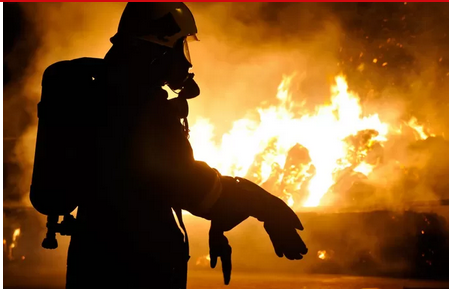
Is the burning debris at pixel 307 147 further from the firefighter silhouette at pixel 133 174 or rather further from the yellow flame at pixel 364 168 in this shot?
the firefighter silhouette at pixel 133 174

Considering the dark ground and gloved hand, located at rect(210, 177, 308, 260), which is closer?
gloved hand, located at rect(210, 177, 308, 260)

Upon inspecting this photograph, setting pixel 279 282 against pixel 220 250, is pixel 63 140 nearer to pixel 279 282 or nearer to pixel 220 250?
pixel 220 250

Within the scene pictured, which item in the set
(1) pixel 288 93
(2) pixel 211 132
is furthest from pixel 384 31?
(2) pixel 211 132

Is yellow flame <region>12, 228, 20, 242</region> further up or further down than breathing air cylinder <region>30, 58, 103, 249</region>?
further up

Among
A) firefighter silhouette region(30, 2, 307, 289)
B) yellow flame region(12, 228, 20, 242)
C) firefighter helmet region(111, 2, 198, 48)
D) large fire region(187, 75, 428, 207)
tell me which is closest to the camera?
firefighter silhouette region(30, 2, 307, 289)

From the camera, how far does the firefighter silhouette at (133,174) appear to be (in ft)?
5.21

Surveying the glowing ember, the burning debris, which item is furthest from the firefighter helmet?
the burning debris

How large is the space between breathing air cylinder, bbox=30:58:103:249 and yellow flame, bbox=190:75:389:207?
1101 cm

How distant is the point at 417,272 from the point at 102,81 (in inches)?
344

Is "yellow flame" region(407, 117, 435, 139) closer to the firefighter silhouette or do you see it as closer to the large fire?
the large fire

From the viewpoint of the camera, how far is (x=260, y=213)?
5.35 ft

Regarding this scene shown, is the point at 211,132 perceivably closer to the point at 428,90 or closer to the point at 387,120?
the point at 387,120

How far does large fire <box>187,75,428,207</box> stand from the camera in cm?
1280

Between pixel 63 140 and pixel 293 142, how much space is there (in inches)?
491
